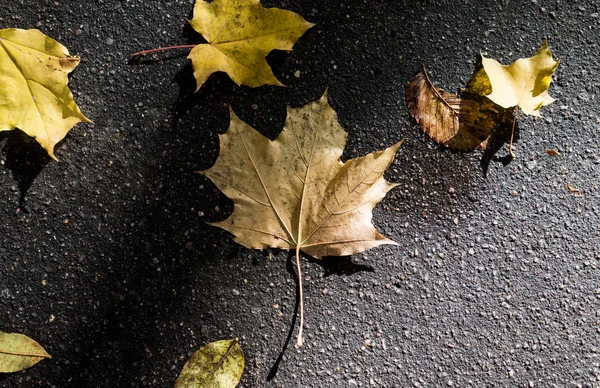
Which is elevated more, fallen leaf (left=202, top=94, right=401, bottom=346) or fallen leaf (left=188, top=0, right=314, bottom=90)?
fallen leaf (left=188, top=0, right=314, bottom=90)

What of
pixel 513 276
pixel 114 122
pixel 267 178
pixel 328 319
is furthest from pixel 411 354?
pixel 114 122

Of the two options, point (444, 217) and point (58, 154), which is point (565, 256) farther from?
point (58, 154)

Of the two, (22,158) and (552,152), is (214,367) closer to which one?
(22,158)

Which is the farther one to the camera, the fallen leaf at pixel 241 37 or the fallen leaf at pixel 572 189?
the fallen leaf at pixel 572 189

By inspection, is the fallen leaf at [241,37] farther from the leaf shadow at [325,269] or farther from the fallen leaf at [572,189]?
the fallen leaf at [572,189]

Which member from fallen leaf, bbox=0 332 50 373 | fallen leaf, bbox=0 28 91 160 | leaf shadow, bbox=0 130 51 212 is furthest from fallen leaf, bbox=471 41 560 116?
fallen leaf, bbox=0 332 50 373

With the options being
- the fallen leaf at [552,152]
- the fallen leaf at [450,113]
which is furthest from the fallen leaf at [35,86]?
the fallen leaf at [552,152]

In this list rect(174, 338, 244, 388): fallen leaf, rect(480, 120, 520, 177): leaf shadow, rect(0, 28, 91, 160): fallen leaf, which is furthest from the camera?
rect(480, 120, 520, 177): leaf shadow

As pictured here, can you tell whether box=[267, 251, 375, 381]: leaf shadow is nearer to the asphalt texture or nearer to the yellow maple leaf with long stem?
the asphalt texture
